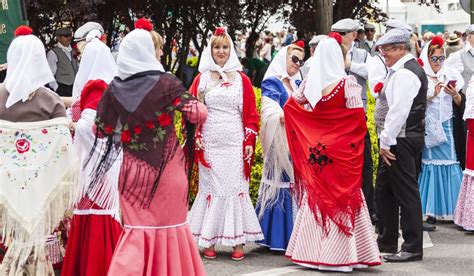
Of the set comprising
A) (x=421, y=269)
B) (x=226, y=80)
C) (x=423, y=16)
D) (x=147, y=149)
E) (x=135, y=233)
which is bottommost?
(x=421, y=269)

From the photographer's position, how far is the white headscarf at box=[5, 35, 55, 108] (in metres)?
6.87

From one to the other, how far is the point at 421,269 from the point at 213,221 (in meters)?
1.82

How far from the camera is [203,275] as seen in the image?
618cm

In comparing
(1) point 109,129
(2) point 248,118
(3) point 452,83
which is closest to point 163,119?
(1) point 109,129

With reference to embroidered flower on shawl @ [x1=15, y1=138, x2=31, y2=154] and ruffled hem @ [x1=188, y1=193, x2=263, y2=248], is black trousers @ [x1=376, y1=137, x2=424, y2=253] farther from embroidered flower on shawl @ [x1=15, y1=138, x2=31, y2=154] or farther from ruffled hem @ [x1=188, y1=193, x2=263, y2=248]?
embroidered flower on shawl @ [x1=15, y1=138, x2=31, y2=154]

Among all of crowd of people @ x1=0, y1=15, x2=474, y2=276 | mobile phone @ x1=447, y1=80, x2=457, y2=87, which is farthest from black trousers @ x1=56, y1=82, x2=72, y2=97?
mobile phone @ x1=447, y1=80, x2=457, y2=87

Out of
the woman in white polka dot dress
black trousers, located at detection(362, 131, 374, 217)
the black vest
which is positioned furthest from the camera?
black trousers, located at detection(362, 131, 374, 217)

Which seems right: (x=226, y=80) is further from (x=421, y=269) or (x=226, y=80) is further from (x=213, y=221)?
(x=421, y=269)

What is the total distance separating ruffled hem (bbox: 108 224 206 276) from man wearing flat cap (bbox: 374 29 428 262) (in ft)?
8.72

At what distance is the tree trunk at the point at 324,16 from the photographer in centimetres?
1582

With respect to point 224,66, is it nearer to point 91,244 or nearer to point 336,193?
point 336,193

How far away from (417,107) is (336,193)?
3.35 feet

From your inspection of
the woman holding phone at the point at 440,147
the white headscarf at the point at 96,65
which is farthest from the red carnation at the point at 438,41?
the white headscarf at the point at 96,65

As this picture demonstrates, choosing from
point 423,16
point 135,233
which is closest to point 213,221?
point 135,233
